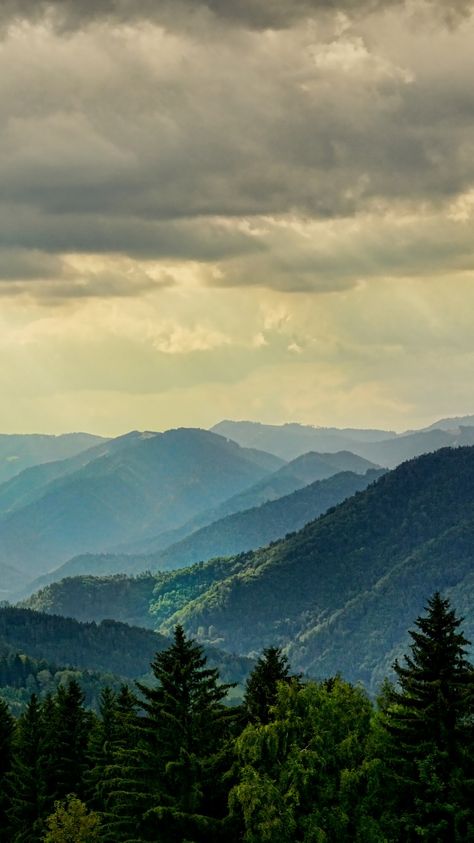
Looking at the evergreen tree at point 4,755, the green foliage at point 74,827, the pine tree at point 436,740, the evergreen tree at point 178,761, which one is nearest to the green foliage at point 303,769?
the evergreen tree at point 178,761

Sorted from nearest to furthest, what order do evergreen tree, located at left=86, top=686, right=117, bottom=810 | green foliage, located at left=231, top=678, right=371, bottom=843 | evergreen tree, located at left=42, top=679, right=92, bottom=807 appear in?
1. green foliage, located at left=231, top=678, right=371, bottom=843
2. evergreen tree, located at left=86, top=686, right=117, bottom=810
3. evergreen tree, located at left=42, top=679, right=92, bottom=807

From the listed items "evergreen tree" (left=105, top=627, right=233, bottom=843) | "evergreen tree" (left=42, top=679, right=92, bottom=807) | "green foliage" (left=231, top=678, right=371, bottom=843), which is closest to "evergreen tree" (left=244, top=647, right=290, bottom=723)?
"evergreen tree" (left=105, top=627, right=233, bottom=843)

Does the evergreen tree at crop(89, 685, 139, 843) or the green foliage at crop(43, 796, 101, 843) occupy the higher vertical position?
the evergreen tree at crop(89, 685, 139, 843)

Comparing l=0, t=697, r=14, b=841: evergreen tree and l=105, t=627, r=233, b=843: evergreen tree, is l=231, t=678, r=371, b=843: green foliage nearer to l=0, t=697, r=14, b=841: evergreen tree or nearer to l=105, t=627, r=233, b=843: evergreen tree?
l=105, t=627, r=233, b=843: evergreen tree

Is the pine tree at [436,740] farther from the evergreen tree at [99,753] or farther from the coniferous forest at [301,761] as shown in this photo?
the evergreen tree at [99,753]

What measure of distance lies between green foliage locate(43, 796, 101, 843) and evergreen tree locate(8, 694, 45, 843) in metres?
10.7

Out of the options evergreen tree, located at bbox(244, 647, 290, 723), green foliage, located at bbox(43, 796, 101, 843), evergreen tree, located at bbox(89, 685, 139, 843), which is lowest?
green foliage, located at bbox(43, 796, 101, 843)

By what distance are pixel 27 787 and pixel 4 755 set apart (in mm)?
10897

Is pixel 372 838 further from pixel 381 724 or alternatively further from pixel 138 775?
pixel 138 775

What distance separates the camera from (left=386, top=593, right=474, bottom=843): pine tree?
7506 cm

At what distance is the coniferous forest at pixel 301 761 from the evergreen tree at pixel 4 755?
1675 cm

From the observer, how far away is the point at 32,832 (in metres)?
107

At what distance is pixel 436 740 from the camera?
77375 mm

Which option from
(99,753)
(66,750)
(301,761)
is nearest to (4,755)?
(66,750)
